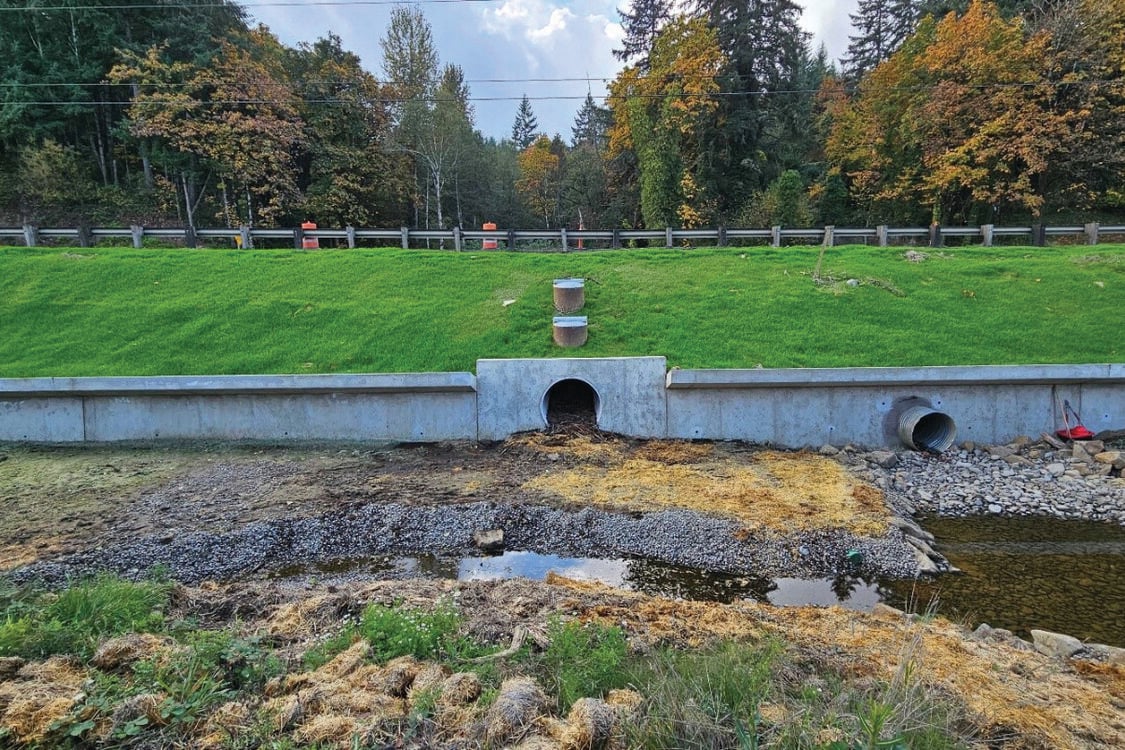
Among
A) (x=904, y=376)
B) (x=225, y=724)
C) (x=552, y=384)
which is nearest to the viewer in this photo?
(x=225, y=724)

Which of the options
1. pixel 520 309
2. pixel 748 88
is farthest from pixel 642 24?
pixel 520 309

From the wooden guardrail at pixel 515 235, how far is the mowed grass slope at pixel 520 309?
130 cm

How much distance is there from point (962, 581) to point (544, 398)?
6073 mm

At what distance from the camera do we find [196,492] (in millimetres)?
7293

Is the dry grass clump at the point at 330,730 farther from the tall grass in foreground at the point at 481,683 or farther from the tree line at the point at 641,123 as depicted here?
the tree line at the point at 641,123

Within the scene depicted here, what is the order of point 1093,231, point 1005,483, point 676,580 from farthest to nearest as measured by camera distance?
point 1093,231 < point 1005,483 < point 676,580

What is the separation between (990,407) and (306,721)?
1053cm

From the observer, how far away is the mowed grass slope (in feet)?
33.0

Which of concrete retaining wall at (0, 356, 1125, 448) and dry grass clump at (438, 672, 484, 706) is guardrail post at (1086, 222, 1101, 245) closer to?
concrete retaining wall at (0, 356, 1125, 448)

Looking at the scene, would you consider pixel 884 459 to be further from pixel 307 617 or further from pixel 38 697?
pixel 38 697

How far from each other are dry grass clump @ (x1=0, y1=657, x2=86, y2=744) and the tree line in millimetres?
22703

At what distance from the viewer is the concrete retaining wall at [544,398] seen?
9.00 m

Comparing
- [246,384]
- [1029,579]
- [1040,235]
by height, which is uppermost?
[1040,235]

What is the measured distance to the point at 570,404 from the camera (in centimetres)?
1040
